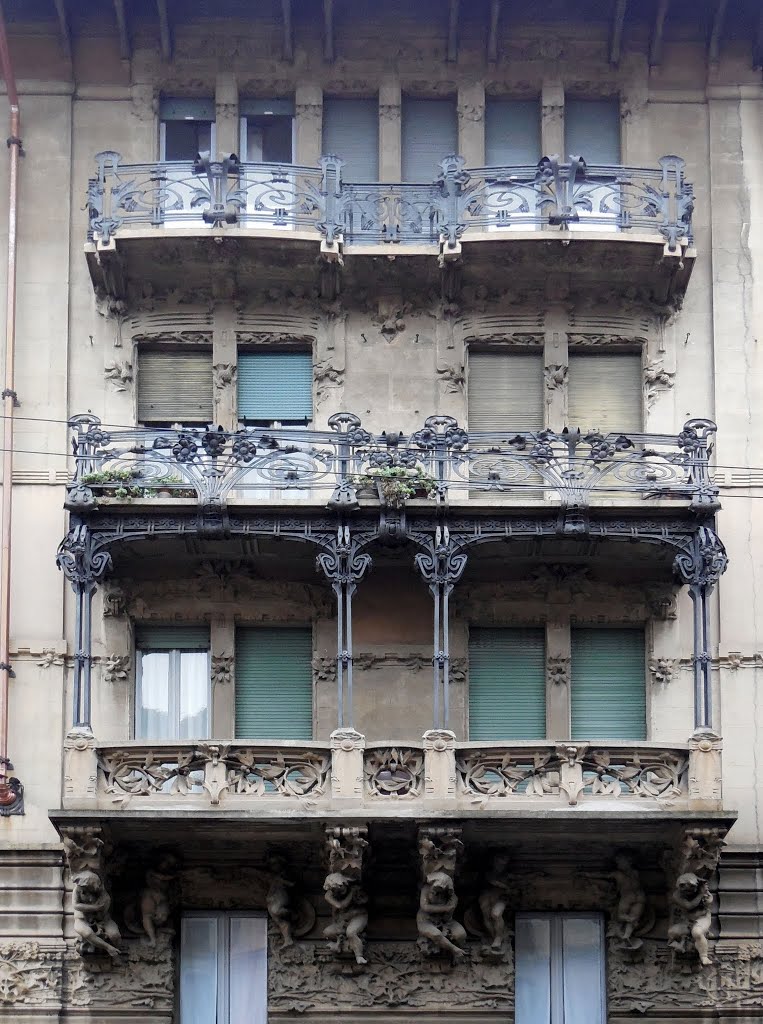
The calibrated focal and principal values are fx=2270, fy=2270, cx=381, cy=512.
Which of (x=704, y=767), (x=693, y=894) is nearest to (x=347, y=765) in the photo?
(x=704, y=767)

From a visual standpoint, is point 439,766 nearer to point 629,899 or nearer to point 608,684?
point 629,899

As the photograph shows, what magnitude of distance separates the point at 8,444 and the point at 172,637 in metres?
3.14

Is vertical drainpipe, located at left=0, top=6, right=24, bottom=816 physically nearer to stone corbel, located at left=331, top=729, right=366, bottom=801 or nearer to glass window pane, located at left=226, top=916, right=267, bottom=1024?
glass window pane, located at left=226, top=916, right=267, bottom=1024

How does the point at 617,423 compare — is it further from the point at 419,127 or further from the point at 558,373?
the point at 419,127

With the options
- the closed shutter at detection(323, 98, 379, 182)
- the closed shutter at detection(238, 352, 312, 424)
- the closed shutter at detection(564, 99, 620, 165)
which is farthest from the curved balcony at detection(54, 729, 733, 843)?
the closed shutter at detection(564, 99, 620, 165)

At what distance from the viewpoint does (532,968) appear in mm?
27062

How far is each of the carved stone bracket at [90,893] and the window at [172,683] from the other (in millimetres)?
2223

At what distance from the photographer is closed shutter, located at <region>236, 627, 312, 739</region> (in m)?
27.8

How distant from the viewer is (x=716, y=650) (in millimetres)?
27781

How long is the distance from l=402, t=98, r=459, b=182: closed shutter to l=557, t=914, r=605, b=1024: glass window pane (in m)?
9.78

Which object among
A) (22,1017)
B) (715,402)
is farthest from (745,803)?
(22,1017)

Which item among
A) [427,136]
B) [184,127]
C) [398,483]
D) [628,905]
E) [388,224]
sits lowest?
[628,905]

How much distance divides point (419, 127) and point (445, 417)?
16.4 feet

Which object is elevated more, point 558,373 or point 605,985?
point 558,373
